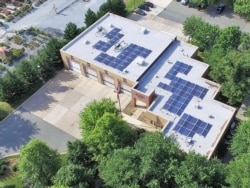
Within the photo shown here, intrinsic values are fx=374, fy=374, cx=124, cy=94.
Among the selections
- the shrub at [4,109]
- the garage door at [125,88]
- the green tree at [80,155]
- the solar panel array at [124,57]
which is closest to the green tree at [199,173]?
the green tree at [80,155]

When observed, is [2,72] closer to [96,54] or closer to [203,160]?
[96,54]

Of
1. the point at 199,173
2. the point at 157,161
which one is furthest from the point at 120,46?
the point at 199,173

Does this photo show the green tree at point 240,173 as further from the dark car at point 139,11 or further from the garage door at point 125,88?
the dark car at point 139,11

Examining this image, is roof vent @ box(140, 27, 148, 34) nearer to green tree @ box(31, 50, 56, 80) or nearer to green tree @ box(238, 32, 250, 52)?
green tree @ box(238, 32, 250, 52)

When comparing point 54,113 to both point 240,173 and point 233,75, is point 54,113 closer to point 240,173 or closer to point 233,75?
point 233,75

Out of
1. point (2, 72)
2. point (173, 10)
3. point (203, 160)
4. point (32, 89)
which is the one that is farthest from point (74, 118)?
point (173, 10)

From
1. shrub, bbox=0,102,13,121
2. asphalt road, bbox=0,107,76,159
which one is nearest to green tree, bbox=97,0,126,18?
shrub, bbox=0,102,13,121
